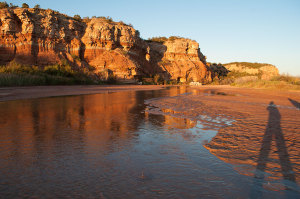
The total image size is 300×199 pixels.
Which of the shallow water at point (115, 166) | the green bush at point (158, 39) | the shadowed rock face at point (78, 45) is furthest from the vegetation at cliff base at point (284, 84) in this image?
the green bush at point (158, 39)

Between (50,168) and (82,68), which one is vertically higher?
(82,68)

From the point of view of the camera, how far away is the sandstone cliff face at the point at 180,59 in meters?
Answer: 40.5

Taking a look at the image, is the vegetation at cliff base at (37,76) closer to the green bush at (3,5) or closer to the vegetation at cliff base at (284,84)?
the green bush at (3,5)

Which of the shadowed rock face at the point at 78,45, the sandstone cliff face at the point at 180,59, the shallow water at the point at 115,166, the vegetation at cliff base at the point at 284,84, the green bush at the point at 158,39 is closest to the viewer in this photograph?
the shallow water at the point at 115,166

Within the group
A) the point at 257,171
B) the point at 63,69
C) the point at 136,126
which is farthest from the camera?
the point at 63,69

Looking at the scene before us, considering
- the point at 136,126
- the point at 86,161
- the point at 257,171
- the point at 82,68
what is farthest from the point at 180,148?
the point at 82,68

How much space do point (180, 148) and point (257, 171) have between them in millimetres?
1145

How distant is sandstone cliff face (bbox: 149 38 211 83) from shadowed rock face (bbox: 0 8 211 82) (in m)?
0.20

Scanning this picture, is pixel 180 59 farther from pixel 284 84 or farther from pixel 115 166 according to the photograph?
pixel 115 166

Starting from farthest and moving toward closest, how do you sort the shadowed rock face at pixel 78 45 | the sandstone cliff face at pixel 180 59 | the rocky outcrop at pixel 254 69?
the rocky outcrop at pixel 254 69
the sandstone cliff face at pixel 180 59
the shadowed rock face at pixel 78 45

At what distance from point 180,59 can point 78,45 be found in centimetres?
2190

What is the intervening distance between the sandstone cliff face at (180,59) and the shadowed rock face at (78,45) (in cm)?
20

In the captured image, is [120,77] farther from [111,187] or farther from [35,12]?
[111,187]

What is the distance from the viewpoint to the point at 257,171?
2328mm
